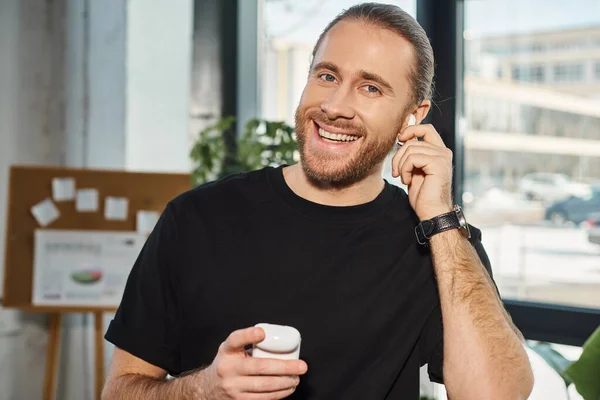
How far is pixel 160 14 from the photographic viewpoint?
3531 millimetres

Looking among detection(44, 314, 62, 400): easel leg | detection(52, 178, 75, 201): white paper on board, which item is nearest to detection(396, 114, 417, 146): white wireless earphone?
detection(52, 178, 75, 201): white paper on board

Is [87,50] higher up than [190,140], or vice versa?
[87,50]

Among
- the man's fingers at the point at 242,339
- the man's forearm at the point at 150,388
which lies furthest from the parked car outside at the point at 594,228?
the man's fingers at the point at 242,339

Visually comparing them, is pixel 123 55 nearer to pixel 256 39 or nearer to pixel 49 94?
pixel 49 94

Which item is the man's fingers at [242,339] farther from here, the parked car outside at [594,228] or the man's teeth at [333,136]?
the parked car outside at [594,228]

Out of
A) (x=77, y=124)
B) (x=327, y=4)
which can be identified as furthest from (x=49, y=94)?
(x=327, y=4)

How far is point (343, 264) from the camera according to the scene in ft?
4.92

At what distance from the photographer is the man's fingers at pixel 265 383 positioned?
1040 millimetres

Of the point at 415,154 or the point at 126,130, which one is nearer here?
the point at 415,154

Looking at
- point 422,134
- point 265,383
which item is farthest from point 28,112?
point 265,383

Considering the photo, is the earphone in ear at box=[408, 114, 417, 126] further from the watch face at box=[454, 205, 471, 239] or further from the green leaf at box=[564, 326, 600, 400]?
the green leaf at box=[564, 326, 600, 400]

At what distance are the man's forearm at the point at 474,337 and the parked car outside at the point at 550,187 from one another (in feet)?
4.01

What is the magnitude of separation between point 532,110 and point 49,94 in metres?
2.19

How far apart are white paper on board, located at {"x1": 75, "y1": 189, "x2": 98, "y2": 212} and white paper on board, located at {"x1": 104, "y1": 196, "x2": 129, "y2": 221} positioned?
0.16ft
